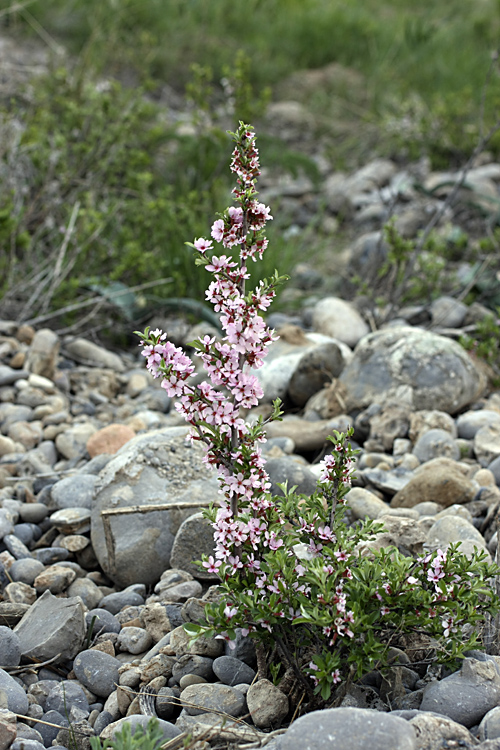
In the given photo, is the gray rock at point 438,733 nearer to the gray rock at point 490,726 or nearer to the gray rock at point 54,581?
the gray rock at point 490,726

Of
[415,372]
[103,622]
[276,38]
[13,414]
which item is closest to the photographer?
[103,622]

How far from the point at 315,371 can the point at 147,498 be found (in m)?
1.61

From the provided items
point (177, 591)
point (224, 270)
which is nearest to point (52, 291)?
point (177, 591)

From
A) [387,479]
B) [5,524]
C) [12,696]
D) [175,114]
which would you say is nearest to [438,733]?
[12,696]

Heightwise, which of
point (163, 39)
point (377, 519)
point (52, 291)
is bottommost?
point (377, 519)

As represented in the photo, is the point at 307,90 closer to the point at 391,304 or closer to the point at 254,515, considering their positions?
A: the point at 391,304

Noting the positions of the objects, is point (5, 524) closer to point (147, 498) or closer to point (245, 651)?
point (147, 498)

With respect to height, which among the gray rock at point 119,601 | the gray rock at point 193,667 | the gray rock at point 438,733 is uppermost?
the gray rock at point 438,733

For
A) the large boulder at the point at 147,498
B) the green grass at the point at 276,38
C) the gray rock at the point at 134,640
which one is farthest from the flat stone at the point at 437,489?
the green grass at the point at 276,38

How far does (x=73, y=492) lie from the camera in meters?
3.14

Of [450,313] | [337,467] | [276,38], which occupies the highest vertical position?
[276,38]

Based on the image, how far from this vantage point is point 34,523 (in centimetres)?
313

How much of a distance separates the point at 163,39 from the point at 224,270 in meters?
9.53

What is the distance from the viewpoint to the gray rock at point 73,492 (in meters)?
3.11
